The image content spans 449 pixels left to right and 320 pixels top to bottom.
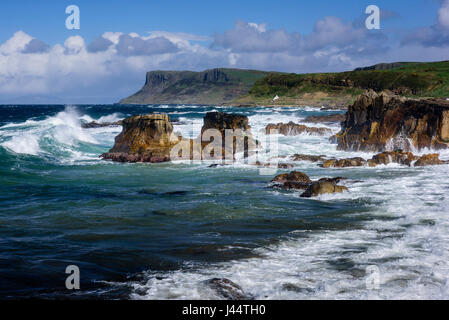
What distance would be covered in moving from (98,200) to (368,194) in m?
8.25

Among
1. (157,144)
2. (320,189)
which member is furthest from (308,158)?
(320,189)

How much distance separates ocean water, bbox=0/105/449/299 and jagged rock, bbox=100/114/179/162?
17.8 feet

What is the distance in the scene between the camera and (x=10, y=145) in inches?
1099

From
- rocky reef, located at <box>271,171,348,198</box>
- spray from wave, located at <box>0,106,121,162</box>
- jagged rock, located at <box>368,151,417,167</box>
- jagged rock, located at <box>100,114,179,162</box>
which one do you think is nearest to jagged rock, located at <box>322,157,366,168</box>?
jagged rock, located at <box>368,151,417,167</box>

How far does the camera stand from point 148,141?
2527 centimetres

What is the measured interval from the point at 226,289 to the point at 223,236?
130 inches

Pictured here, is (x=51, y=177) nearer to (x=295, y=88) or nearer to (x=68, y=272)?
(x=68, y=272)

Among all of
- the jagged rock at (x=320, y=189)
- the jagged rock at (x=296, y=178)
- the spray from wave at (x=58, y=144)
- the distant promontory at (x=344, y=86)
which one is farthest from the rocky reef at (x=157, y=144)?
the distant promontory at (x=344, y=86)

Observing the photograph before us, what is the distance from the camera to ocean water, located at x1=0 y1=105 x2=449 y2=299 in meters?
7.05

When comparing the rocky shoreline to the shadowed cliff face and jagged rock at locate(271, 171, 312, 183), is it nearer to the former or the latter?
the shadowed cliff face

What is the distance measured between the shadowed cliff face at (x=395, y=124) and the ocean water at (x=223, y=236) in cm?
589

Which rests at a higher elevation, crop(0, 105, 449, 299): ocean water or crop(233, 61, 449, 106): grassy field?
crop(233, 61, 449, 106): grassy field

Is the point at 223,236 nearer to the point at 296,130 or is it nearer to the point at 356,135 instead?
the point at 356,135

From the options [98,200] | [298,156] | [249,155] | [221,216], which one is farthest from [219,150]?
[221,216]
